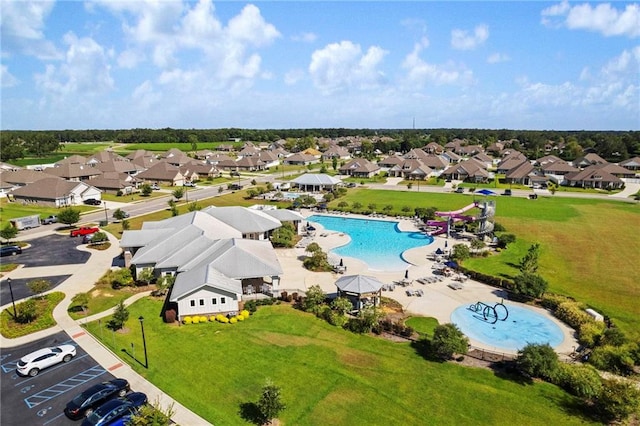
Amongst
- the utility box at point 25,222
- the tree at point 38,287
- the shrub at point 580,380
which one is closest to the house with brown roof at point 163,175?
the utility box at point 25,222

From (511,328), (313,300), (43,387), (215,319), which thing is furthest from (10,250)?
(511,328)

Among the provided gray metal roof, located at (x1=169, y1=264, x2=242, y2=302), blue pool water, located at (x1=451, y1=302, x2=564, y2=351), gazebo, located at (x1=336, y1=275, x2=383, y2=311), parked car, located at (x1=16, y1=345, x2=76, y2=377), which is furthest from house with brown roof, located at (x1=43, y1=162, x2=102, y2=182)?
blue pool water, located at (x1=451, y1=302, x2=564, y2=351)

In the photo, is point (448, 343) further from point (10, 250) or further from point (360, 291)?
point (10, 250)

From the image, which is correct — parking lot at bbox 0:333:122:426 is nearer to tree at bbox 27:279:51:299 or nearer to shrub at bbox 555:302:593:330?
tree at bbox 27:279:51:299

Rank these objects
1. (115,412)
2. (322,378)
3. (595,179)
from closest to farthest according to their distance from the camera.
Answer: (115,412) → (322,378) → (595,179)

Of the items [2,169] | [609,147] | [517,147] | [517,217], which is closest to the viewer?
[517,217]

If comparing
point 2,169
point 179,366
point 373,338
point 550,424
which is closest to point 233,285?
point 179,366

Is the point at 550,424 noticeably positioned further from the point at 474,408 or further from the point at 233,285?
the point at 233,285

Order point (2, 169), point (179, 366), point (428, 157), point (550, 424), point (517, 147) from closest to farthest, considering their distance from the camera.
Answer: point (550, 424) → point (179, 366) → point (2, 169) → point (428, 157) → point (517, 147)
